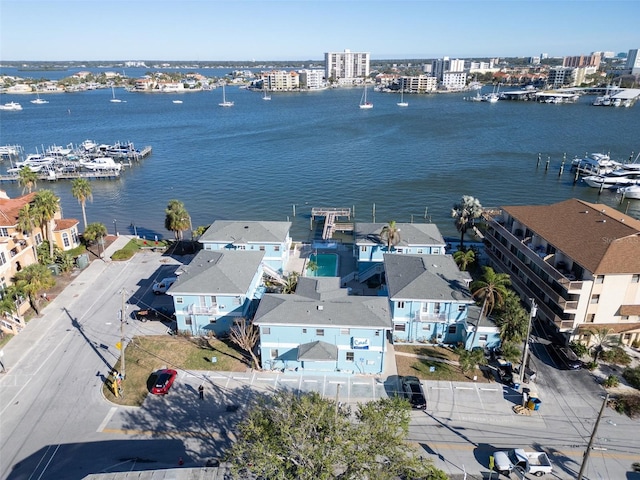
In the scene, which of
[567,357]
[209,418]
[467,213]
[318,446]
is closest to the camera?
[318,446]

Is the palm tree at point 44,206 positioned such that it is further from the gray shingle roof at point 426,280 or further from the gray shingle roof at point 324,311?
the gray shingle roof at point 426,280

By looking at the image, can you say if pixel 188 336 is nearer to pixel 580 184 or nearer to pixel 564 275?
pixel 564 275

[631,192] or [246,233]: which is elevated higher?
[246,233]

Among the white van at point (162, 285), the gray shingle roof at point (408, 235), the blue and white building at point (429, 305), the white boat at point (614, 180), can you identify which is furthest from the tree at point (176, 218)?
the white boat at point (614, 180)

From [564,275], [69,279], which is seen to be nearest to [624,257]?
[564,275]

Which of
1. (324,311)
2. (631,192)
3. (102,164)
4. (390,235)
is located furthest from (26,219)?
(631,192)

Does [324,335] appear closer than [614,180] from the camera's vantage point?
Yes

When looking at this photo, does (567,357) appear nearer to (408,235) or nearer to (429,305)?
(429,305)
